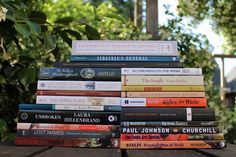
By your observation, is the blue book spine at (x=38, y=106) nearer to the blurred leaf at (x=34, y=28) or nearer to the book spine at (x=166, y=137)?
→ the book spine at (x=166, y=137)

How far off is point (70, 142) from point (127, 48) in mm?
564

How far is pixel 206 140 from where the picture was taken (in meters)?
1.76

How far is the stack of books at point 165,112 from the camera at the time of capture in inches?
68.7

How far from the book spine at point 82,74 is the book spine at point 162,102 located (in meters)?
0.13

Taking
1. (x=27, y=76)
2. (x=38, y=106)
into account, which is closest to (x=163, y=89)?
(x=38, y=106)

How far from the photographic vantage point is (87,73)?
194cm

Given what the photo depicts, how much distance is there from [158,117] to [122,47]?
470 millimetres

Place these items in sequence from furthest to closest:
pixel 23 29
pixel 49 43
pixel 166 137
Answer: pixel 49 43, pixel 23 29, pixel 166 137

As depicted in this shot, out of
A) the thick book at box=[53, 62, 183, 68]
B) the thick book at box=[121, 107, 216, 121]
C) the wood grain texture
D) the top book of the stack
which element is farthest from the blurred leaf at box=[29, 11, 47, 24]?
the wood grain texture

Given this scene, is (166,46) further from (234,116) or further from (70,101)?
(234,116)

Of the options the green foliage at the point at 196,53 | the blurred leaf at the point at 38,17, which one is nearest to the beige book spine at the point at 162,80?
the blurred leaf at the point at 38,17

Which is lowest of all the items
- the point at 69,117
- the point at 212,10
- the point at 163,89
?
the point at 69,117

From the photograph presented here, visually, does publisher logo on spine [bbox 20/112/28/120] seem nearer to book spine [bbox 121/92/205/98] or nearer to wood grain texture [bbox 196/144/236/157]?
book spine [bbox 121/92/205/98]

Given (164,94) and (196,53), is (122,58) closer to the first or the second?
(164,94)
